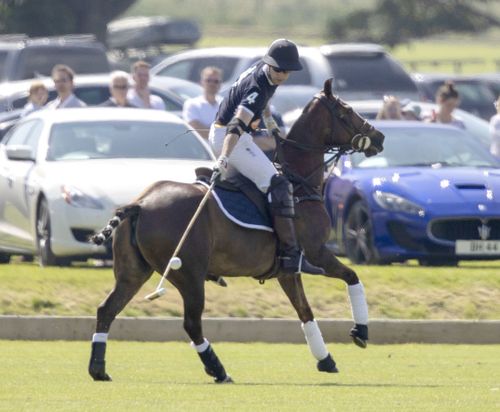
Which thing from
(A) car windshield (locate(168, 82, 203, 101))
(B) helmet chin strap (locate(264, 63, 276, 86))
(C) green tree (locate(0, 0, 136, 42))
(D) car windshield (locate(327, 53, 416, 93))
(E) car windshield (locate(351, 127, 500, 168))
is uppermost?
(B) helmet chin strap (locate(264, 63, 276, 86))

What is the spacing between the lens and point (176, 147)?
19922 mm

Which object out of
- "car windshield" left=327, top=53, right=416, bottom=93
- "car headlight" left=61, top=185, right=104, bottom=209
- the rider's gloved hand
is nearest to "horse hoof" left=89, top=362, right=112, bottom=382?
the rider's gloved hand

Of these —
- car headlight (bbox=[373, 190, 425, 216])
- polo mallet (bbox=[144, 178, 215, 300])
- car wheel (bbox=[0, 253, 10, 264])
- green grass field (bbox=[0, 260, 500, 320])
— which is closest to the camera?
polo mallet (bbox=[144, 178, 215, 300])

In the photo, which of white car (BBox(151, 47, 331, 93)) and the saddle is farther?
white car (BBox(151, 47, 331, 93))

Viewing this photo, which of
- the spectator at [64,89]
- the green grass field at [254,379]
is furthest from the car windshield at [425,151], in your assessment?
the green grass field at [254,379]

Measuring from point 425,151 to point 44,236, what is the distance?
438 cm

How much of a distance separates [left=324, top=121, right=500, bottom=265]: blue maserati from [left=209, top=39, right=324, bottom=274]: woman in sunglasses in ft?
16.3

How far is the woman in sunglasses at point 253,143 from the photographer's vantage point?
13.3m

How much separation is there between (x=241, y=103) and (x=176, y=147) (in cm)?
659

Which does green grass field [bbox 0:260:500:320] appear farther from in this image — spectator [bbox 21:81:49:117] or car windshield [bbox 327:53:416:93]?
car windshield [bbox 327:53:416:93]

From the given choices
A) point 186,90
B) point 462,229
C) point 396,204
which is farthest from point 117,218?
point 186,90

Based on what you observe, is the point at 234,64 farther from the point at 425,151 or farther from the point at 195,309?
the point at 195,309

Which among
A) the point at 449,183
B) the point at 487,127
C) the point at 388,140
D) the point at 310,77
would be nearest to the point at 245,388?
the point at 449,183

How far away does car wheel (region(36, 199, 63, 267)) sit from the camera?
61.8 feet
